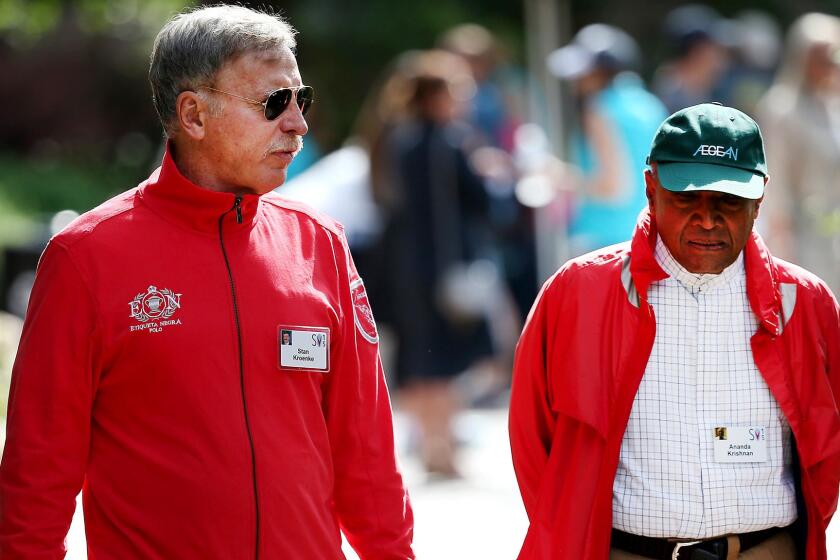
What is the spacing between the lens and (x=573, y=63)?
9055 mm

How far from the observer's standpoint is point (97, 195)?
19.8m

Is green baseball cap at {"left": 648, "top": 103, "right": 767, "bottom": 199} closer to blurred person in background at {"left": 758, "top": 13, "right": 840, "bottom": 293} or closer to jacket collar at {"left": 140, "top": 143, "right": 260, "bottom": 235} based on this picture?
jacket collar at {"left": 140, "top": 143, "right": 260, "bottom": 235}

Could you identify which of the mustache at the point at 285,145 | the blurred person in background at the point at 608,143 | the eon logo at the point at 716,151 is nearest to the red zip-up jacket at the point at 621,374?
the eon logo at the point at 716,151

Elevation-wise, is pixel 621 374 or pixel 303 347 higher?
pixel 303 347

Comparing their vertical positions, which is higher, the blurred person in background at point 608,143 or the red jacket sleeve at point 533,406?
the blurred person in background at point 608,143

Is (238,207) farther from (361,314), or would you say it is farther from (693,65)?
(693,65)

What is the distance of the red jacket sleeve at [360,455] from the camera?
3.67 m

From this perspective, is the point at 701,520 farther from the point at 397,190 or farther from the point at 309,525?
the point at 397,190

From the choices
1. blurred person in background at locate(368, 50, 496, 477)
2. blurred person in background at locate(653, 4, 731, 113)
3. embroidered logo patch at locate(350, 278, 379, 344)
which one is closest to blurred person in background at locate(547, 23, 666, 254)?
blurred person in background at locate(368, 50, 496, 477)

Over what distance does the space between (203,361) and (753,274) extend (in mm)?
1459

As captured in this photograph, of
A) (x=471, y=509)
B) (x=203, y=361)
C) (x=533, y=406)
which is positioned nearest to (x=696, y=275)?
(x=533, y=406)

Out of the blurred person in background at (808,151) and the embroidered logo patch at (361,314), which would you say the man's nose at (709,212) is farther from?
the blurred person in background at (808,151)

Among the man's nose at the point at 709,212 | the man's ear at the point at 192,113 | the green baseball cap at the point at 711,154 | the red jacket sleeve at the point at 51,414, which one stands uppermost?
the man's ear at the point at 192,113

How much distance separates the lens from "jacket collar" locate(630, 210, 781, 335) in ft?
12.4
